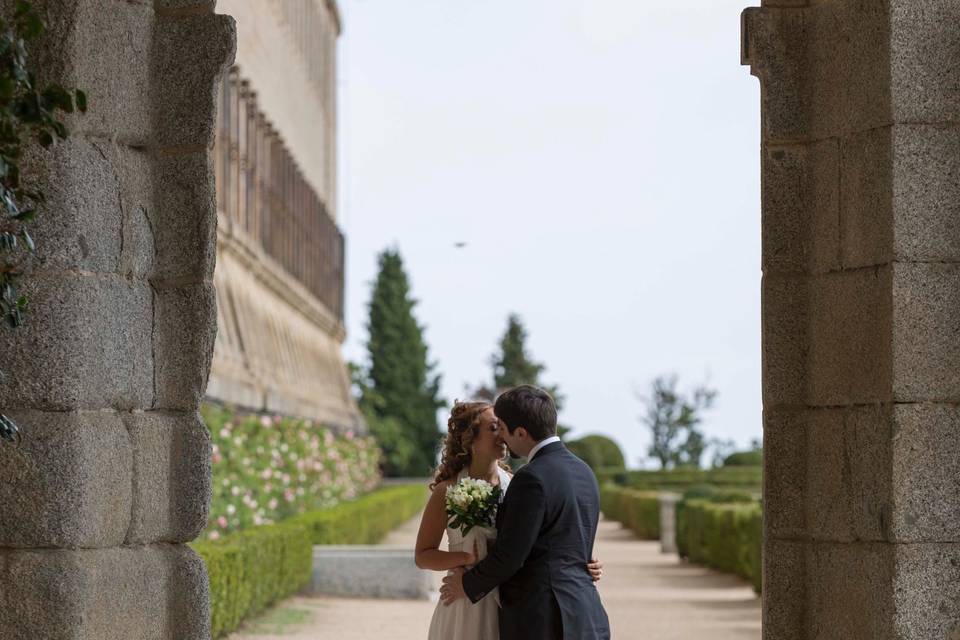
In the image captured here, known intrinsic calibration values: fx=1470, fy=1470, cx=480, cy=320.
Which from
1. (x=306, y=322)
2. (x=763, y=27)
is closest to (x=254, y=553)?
(x=763, y=27)

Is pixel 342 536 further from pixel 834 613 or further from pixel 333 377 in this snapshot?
pixel 333 377

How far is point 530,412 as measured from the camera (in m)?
4.97

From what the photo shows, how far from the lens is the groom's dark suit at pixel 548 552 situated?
486 cm

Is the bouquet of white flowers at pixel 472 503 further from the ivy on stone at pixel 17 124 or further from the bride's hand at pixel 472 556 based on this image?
the ivy on stone at pixel 17 124

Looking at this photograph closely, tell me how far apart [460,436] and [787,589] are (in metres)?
1.34

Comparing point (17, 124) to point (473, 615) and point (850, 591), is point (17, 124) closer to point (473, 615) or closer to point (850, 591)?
point (473, 615)

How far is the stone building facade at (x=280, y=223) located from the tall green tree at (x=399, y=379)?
15644 mm

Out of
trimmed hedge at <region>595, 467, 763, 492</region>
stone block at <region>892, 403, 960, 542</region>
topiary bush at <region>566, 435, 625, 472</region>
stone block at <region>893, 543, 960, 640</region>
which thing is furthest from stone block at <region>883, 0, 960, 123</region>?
topiary bush at <region>566, 435, 625, 472</region>

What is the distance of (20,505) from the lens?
4648 millimetres

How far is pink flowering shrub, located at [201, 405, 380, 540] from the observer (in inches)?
603

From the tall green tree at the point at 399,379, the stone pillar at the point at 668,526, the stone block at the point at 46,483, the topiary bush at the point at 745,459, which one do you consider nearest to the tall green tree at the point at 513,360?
A: the tall green tree at the point at 399,379

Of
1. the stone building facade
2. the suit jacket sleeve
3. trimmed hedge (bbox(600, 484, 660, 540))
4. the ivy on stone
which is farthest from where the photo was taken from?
trimmed hedge (bbox(600, 484, 660, 540))

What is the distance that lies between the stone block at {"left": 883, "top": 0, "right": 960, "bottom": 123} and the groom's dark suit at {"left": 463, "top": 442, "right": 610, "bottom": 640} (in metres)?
1.66

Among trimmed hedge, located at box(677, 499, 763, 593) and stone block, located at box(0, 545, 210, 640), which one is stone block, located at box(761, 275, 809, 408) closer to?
stone block, located at box(0, 545, 210, 640)
